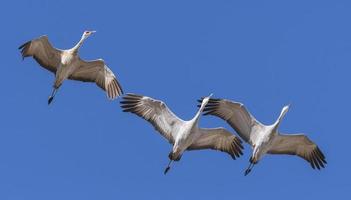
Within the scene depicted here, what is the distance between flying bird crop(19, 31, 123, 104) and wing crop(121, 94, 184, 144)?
3.35m

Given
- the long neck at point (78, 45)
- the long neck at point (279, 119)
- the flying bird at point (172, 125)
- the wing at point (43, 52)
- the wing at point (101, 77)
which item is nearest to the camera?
the flying bird at point (172, 125)

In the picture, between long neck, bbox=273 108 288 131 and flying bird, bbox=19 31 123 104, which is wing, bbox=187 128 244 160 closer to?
long neck, bbox=273 108 288 131

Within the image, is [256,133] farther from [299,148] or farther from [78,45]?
[78,45]

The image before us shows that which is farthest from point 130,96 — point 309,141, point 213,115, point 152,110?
point 309,141

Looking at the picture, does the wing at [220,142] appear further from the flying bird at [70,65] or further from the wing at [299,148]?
the flying bird at [70,65]

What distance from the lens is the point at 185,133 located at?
4353 centimetres

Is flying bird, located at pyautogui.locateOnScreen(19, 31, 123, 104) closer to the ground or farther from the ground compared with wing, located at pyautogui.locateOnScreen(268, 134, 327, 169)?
farther from the ground

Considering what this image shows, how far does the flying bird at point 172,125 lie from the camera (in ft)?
143

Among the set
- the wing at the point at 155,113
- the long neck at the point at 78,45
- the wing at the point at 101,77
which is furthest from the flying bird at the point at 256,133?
the long neck at the point at 78,45

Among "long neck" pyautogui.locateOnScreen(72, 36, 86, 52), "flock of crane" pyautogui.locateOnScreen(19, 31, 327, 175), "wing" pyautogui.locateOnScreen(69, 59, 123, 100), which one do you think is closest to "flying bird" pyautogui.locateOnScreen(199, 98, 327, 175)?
"flock of crane" pyautogui.locateOnScreen(19, 31, 327, 175)

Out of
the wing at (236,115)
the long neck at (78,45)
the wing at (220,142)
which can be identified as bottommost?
the wing at (220,142)

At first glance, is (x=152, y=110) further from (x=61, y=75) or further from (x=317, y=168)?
(x=317, y=168)

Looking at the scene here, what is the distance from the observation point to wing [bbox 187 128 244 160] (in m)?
44.6

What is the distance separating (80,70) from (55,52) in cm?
179
